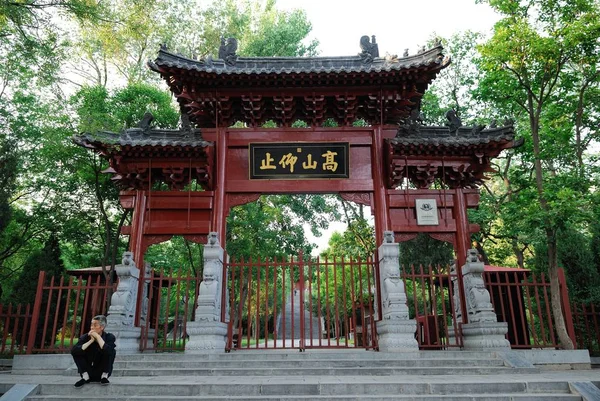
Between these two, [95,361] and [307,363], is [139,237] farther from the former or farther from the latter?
[307,363]

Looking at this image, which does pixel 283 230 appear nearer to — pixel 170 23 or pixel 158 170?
pixel 158 170

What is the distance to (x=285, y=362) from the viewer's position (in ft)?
21.1

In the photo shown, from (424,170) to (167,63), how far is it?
5.70m

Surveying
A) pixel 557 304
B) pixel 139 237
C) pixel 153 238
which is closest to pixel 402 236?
pixel 557 304

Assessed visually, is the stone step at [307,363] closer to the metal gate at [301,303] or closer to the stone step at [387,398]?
the metal gate at [301,303]

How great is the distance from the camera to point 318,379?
552cm

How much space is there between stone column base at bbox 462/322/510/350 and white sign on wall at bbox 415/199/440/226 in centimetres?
→ 214

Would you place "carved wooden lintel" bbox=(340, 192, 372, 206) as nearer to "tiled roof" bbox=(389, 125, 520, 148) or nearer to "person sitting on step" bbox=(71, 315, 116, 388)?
"tiled roof" bbox=(389, 125, 520, 148)

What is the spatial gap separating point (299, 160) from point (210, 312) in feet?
11.7

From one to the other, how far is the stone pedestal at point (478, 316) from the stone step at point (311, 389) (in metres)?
2.18

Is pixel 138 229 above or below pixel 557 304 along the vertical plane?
above

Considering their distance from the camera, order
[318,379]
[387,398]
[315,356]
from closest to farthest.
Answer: [387,398] < [318,379] < [315,356]

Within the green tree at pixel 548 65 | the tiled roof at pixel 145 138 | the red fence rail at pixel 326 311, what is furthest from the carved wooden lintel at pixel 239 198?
the green tree at pixel 548 65

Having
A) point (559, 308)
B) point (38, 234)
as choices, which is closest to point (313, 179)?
point (559, 308)
